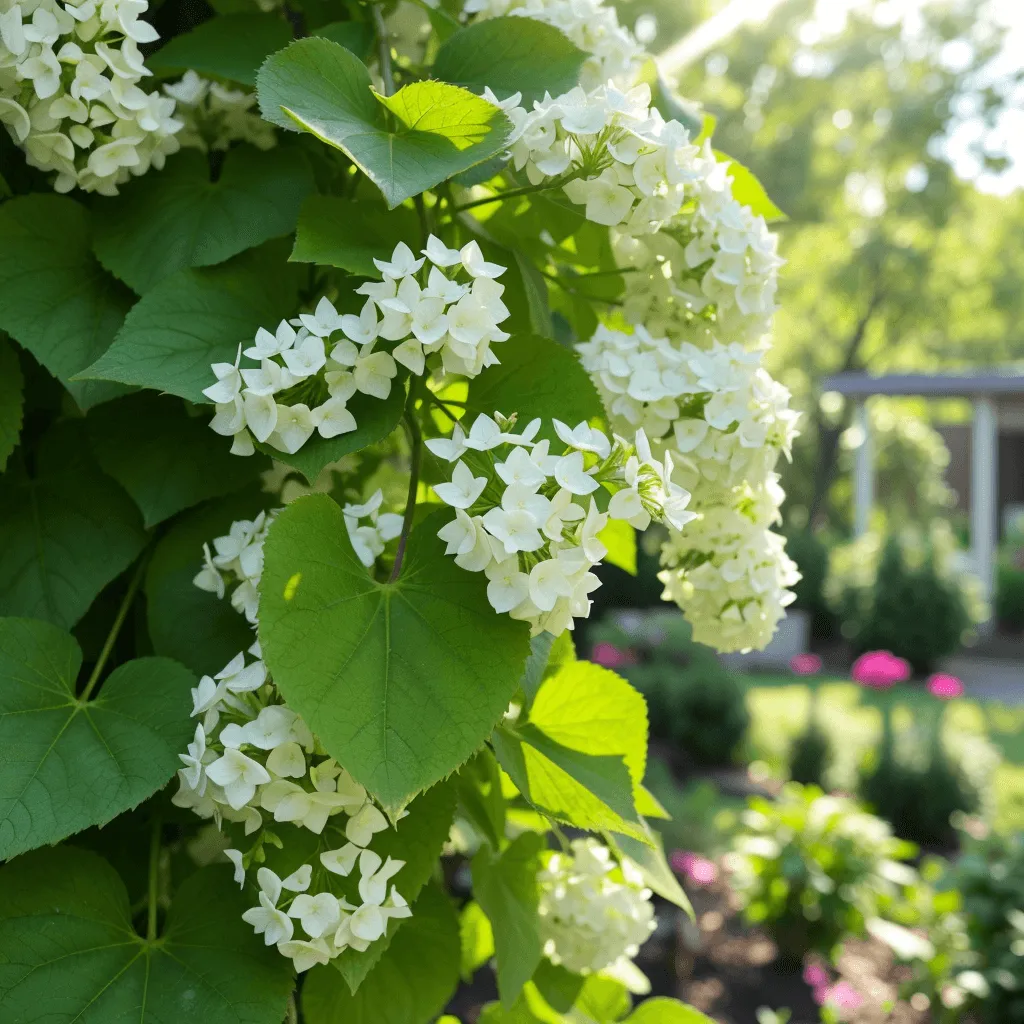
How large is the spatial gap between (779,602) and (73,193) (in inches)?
32.4

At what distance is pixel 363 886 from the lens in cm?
74

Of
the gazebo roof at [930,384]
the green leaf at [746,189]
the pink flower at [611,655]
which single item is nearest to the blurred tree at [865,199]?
the gazebo roof at [930,384]

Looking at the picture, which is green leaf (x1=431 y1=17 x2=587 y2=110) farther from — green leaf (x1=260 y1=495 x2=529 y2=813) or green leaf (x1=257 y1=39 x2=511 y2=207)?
green leaf (x1=260 y1=495 x2=529 y2=813)

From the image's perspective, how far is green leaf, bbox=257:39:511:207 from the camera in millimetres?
743

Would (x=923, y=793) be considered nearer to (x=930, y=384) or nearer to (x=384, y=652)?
(x=384, y=652)

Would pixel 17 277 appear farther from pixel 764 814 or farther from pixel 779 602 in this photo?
pixel 764 814

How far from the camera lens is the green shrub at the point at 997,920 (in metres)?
3.25

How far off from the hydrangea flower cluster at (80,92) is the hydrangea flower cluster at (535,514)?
1.36 feet

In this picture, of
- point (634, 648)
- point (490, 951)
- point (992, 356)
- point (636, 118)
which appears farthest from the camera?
point (992, 356)

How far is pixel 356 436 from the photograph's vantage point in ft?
2.54

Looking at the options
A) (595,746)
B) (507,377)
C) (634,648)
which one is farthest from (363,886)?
(634,648)

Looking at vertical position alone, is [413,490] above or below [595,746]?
above

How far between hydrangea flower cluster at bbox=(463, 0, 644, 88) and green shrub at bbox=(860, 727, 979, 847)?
5.04 metres

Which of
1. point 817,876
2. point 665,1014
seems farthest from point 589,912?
point 817,876
